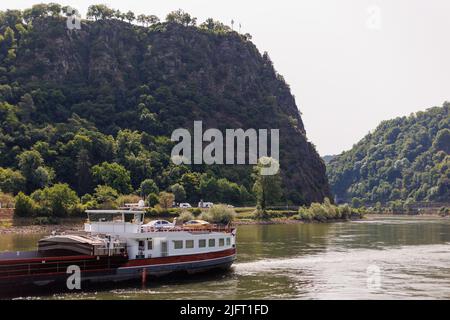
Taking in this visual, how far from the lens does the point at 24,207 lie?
119000 mm

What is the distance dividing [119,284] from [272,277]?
16024 millimetres

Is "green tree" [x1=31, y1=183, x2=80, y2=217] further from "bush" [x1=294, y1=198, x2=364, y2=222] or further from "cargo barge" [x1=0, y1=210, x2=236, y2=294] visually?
"cargo barge" [x1=0, y1=210, x2=236, y2=294]

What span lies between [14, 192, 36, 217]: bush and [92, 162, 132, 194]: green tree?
4269 centimetres

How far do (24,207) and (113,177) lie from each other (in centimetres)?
4677

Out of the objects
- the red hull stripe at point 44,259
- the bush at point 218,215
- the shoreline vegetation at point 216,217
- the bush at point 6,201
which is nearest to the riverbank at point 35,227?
the shoreline vegetation at point 216,217

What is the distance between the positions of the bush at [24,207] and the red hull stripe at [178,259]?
243ft

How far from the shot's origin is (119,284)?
47094mm

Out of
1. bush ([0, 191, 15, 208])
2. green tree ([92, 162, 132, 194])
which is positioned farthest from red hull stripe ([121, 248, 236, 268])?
green tree ([92, 162, 132, 194])

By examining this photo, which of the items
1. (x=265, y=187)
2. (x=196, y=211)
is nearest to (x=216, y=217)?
(x=196, y=211)
